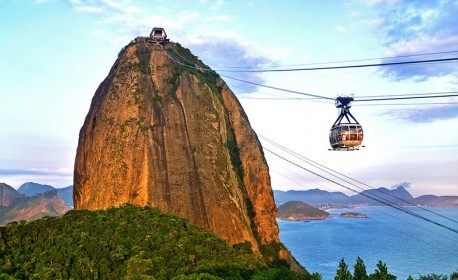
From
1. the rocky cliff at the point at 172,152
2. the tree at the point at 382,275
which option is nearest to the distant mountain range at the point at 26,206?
the rocky cliff at the point at 172,152

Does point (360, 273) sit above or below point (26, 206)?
below

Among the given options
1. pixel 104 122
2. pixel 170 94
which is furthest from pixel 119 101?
pixel 170 94

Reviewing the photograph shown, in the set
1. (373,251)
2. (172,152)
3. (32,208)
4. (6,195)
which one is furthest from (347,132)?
(6,195)

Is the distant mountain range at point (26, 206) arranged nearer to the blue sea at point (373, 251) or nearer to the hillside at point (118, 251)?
the blue sea at point (373, 251)

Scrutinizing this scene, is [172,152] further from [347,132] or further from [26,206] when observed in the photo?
[26,206]

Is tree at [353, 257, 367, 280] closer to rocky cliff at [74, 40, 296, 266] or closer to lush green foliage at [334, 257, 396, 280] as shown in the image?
lush green foliage at [334, 257, 396, 280]

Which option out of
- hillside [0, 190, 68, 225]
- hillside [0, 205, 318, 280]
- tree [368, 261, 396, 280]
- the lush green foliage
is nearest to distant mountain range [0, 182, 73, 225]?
hillside [0, 190, 68, 225]
